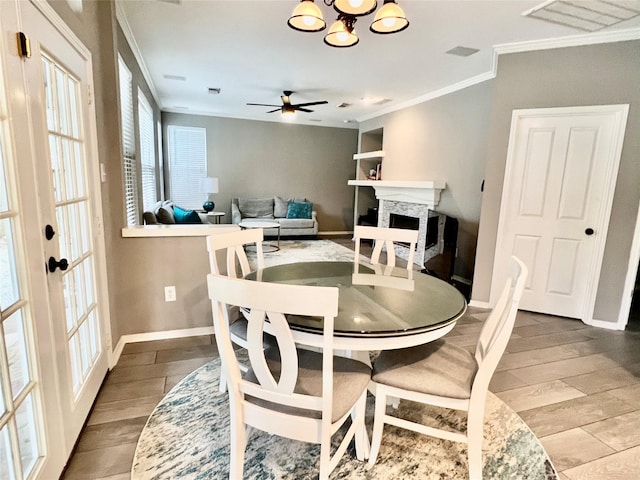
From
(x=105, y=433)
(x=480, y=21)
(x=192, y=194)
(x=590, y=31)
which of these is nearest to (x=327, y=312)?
(x=105, y=433)

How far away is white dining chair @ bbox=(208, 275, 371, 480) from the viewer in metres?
1.08

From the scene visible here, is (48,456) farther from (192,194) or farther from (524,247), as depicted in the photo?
(192,194)

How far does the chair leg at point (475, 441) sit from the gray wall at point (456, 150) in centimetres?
328

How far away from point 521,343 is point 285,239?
200 inches

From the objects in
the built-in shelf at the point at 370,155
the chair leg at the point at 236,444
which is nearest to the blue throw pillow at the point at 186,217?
the built-in shelf at the point at 370,155

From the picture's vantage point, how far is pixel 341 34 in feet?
7.06

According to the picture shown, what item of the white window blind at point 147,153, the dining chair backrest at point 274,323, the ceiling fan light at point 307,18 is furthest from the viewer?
the white window blind at point 147,153

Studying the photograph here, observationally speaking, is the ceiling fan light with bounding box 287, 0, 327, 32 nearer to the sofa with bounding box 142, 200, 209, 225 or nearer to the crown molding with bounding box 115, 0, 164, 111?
the crown molding with bounding box 115, 0, 164, 111

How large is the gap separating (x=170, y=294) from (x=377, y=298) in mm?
1806

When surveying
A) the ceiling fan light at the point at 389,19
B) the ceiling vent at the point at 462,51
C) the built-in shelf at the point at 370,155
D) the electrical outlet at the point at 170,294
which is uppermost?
the ceiling vent at the point at 462,51

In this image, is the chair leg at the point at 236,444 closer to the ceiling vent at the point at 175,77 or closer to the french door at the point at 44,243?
the french door at the point at 44,243

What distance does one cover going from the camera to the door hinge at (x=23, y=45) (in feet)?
3.92

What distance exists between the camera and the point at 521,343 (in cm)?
291

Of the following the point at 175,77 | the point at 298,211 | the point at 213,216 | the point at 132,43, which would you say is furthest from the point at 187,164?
the point at 132,43
